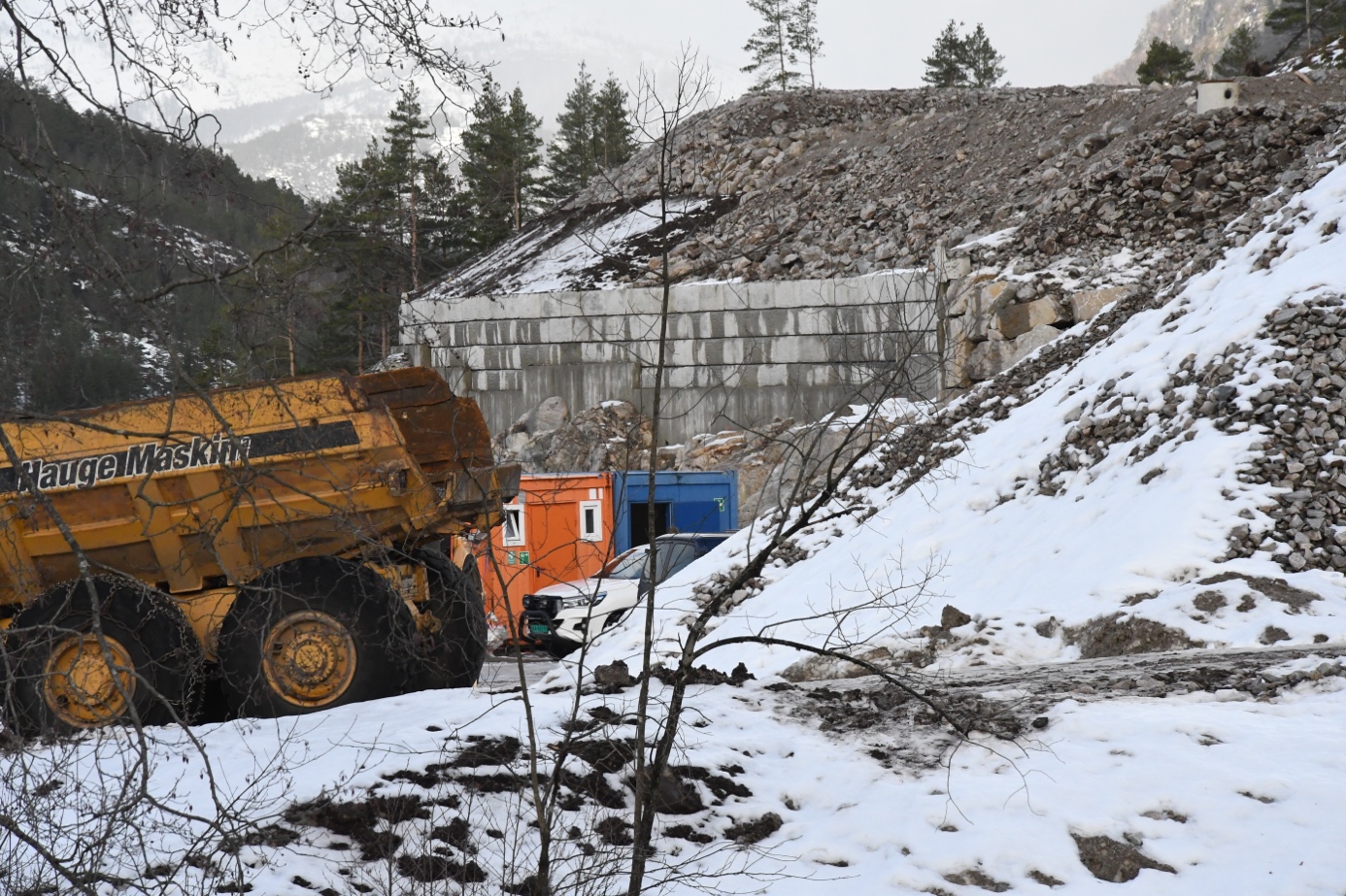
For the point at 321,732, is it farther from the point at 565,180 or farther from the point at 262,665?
the point at 565,180

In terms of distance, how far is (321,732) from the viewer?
591 centimetres

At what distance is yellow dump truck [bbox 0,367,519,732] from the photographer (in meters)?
6.80

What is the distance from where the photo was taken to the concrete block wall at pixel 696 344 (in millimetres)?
23562

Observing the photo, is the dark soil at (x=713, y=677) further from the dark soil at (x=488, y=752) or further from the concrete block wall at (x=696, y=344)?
the concrete block wall at (x=696, y=344)

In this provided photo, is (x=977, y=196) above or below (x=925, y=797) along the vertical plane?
above

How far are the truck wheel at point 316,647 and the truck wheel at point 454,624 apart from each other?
745 millimetres

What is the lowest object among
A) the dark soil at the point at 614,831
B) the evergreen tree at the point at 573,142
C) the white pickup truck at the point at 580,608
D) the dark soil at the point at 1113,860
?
the white pickup truck at the point at 580,608

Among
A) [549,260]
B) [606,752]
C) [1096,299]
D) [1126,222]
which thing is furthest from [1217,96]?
[606,752]

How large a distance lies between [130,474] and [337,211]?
433 centimetres

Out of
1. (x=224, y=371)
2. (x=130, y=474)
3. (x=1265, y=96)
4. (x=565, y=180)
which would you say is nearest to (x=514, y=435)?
(x=1265, y=96)

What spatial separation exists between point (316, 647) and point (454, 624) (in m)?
1.79

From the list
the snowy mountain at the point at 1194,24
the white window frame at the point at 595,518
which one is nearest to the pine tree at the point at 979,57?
the white window frame at the point at 595,518

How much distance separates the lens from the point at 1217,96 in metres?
20.7

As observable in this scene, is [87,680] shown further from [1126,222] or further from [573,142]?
[573,142]
